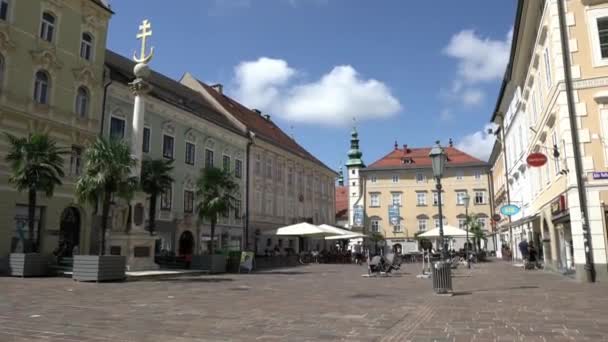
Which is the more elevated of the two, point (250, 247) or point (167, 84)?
point (167, 84)

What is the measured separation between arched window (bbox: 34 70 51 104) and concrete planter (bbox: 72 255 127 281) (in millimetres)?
9719

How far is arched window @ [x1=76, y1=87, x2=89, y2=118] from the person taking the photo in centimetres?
2450

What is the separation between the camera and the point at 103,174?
17516mm

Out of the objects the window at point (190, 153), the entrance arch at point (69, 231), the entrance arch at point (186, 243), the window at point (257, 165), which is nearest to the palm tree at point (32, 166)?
the entrance arch at point (69, 231)

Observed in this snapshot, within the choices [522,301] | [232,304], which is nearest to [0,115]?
[232,304]

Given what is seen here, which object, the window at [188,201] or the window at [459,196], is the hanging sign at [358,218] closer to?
the window at [459,196]

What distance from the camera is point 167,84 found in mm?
35875

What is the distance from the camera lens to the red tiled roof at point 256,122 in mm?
42531

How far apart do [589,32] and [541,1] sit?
2.78m

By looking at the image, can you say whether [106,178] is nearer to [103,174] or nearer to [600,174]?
[103,174]

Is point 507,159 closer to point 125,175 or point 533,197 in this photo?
point 533,197

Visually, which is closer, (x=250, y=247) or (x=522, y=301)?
(x=522, y=301)

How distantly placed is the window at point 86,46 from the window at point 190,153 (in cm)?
924

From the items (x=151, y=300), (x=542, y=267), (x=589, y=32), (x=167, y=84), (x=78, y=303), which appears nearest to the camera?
(x=78, y=303)
